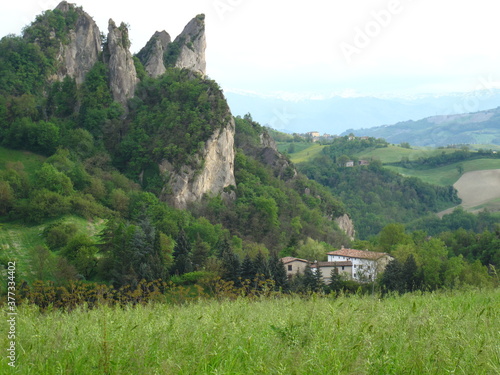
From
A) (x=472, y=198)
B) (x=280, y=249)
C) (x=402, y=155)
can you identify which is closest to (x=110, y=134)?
(x=280, y=249)

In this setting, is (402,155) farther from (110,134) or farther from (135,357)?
(135,357)

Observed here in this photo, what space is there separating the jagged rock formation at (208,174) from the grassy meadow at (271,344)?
5408 cm

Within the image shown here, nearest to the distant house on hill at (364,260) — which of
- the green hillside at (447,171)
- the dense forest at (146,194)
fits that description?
the dense forest at (146,194)

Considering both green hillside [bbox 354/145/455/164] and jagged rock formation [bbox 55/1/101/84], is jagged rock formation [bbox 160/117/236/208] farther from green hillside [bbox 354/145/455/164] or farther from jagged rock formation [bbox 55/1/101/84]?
green hillside [bbox 354/145/455/164]

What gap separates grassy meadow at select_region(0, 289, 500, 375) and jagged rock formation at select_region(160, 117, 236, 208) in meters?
54.1

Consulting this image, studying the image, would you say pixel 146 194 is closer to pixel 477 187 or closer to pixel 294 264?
pixel 294 264

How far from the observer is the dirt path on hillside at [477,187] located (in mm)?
113812

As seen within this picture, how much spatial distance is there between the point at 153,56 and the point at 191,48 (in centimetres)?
948

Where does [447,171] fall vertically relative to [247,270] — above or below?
above

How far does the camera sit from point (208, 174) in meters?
65.4

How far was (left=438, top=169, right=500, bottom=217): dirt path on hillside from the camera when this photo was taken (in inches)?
4481

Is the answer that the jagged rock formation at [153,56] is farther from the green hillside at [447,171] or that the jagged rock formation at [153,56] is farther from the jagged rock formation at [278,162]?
the green hillside at [447,171]

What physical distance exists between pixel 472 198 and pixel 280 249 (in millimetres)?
72901

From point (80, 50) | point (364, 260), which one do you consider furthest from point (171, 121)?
point (364, 260)
